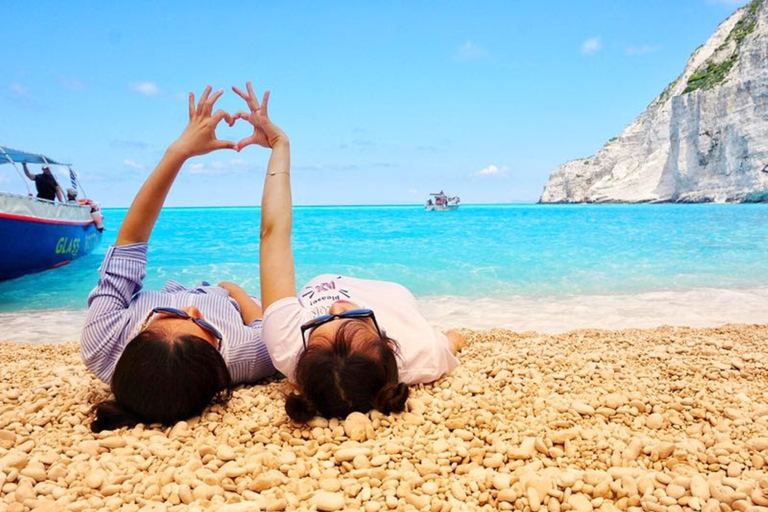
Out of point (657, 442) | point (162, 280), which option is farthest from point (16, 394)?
point (162, 280)

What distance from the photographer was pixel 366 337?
7.65 ft

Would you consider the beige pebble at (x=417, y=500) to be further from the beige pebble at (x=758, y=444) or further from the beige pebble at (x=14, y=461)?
the beige pebble at (x=14, y=461)

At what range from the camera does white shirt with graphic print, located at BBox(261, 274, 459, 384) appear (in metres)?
2.52

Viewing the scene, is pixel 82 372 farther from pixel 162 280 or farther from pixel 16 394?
pixel 162 280

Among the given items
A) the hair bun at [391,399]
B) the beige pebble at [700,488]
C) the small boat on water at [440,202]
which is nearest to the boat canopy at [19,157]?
the hair bun at [391,399]

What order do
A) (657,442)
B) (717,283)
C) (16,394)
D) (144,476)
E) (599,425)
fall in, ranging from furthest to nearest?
(717,283)
(16,394)
(599,425)
(657,442)
(144,476)

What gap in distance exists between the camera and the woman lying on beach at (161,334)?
2.34 meters

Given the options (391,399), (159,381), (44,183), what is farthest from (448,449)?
(44,183)

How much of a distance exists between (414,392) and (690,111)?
199ft

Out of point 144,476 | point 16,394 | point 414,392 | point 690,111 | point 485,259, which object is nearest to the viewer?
point 144,476

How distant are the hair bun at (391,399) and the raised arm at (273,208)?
76 cm

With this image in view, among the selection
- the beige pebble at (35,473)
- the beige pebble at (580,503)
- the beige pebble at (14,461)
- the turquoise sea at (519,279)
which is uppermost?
the beige pebble at (14,461)

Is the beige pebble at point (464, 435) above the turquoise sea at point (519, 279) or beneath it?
above

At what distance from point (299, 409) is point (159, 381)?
2.04 ft
